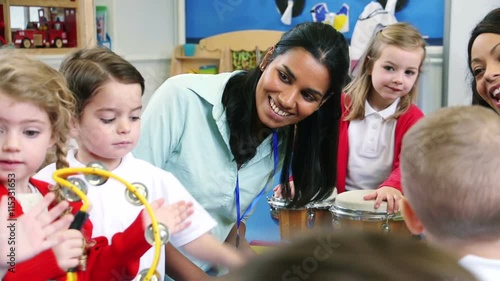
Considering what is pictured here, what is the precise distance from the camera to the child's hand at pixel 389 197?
1.87m

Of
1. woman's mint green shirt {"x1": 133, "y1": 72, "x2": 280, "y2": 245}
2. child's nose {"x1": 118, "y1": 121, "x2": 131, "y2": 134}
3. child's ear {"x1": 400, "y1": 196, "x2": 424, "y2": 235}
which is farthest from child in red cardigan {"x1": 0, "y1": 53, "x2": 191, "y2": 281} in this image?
woman's mint green shirt {"x1": 133, "y1": 72, "x2": 280, "y2": 245}

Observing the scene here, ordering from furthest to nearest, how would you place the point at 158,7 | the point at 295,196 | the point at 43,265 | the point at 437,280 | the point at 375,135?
the point at 158,7
the point at 375,135
the point at 295,196
the point at 43,265
the point at 437,280

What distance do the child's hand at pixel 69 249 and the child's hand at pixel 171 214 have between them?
0.10m

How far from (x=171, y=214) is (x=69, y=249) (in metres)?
0.16

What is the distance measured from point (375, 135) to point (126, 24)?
2.38 metres

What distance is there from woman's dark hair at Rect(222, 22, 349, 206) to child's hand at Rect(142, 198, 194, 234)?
0.56 meters

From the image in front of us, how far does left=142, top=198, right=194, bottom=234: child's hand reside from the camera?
0.93 meters

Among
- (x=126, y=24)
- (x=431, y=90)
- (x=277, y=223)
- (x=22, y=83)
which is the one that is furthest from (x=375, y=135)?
(x=126, y=24)

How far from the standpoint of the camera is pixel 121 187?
43.5 inches

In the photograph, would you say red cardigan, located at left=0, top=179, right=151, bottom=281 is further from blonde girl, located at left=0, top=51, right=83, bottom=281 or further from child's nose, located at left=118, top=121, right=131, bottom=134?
child's nose, located at left=118, top=121, right=131, bottom=134

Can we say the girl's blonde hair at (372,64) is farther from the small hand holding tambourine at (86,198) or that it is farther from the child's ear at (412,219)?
the small hand holding tambourine at (86,198)

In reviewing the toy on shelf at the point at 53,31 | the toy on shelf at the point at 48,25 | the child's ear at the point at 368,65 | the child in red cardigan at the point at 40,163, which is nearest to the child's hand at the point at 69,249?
the child in red cardigan at the point at 40,163

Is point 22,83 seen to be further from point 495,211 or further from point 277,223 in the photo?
point 277,223

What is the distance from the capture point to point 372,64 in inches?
88.0
